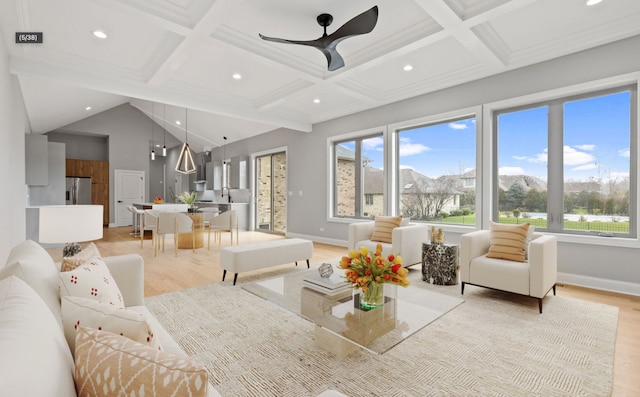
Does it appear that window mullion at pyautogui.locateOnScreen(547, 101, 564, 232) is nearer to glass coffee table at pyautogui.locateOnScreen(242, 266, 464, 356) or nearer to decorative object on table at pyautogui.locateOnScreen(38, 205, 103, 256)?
glass coffee table at pyautogui.locateOnScreen(242, 266, 464, 356)

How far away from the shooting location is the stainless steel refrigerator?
9.17m

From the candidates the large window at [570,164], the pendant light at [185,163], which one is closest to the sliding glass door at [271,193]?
the pendant light at [185,163]

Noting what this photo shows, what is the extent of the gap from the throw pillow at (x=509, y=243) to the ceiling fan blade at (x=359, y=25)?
8.10 ft

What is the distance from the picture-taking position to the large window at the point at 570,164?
3.54 metres

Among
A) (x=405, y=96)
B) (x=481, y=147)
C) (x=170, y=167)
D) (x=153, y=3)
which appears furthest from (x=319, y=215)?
(x=170, y=167)

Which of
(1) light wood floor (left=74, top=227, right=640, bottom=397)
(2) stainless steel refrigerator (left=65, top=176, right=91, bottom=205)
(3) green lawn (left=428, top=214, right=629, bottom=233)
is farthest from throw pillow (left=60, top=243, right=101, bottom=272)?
(2) stainless steel refrigerator (left=65, top=176, right=91, bottom=205)

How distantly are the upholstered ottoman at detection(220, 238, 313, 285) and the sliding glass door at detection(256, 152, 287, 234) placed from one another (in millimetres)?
4623

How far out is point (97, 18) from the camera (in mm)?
3277

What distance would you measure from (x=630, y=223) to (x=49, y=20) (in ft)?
22.1

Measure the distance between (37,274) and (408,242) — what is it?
3667 mm

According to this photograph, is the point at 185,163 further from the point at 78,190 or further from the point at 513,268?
the point at 513,268

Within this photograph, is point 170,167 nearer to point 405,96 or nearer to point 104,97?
point 104,97

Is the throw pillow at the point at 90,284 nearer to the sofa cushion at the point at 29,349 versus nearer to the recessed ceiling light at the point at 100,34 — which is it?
the sofa cushion at the point at 29,349

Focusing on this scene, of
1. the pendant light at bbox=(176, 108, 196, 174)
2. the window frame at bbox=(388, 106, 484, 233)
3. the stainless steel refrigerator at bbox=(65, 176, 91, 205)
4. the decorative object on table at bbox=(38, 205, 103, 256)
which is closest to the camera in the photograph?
the decorative object on table at bbox=(38, 205, 103, 256)
